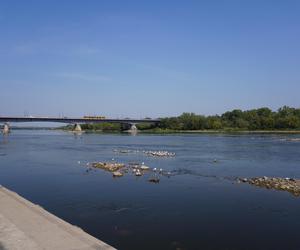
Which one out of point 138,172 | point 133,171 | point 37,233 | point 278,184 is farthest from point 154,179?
point 37,233

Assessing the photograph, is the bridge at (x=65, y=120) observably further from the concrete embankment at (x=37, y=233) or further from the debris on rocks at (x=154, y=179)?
the concrete embankment at (x=37, y=233)

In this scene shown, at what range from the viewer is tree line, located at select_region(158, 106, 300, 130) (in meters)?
160

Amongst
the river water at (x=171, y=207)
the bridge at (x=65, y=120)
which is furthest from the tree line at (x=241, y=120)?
the river water at (x=171, y=207)

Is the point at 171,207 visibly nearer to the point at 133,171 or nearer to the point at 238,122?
the point at 133,171

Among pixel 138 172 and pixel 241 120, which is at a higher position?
pixel 241 120

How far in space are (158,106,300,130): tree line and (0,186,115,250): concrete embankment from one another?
503 ft

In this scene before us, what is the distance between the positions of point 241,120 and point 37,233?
164m

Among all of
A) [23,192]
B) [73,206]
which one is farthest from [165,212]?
[23,192]

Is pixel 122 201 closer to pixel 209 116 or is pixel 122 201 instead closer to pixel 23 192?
pixel 23 192

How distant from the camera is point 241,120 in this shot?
171m

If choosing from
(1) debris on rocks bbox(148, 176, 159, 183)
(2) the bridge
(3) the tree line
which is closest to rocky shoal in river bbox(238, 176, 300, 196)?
(1) debris on rocks bbox(148, 176, 159, 183)

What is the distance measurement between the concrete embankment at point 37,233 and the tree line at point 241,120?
15341cm

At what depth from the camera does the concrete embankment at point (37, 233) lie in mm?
11078

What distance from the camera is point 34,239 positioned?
38.1 feet
